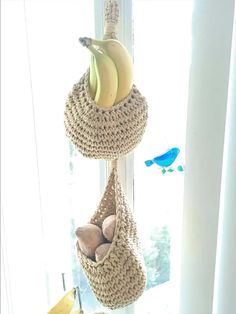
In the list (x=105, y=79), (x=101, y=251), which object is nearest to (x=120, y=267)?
(x=101, y=251)

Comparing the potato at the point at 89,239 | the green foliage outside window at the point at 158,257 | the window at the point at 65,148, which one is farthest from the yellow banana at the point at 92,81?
the green foliage outside window at the point at 158,257

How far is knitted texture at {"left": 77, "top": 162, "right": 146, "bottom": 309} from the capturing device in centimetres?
50

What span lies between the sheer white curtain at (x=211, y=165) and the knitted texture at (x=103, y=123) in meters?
0.11

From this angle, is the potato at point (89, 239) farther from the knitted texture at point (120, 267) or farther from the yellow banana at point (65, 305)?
the yellow banana at point (65, 305)

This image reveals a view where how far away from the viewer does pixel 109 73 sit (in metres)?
0.47

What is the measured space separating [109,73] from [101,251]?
31 cm

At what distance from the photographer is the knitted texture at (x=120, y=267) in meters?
0.50

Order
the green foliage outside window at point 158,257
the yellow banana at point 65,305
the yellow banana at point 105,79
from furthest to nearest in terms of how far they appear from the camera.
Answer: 1. the green foliage outside window at point 158,257
2. the yellow banana at point 65,305
3. the yellow banana at point 105,79

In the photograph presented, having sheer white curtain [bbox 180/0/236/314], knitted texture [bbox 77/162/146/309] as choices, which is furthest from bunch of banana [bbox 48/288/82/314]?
sheer white curtain [bbox 180/0/236/314]

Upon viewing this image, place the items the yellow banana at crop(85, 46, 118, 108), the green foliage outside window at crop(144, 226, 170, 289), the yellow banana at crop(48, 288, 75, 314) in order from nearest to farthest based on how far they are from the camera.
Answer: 1. the yellow banana at crop(85, 46, 118, 108)
2. the yellow banana at crop(48, 288, 75, 314)
3. the green foliage outside window at crop(144, 226, 170, 289)

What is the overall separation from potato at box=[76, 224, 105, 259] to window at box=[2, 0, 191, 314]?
6.0 inches

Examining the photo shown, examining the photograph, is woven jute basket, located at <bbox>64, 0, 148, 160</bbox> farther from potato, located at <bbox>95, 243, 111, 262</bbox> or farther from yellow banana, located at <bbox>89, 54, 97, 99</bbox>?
potato, located at <bbox>95, 243, 111, 262</bbox>

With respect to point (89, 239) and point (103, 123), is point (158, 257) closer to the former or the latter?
point (89, 239)

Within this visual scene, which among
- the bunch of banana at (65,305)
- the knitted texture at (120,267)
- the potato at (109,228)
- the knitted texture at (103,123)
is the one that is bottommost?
the bunch of banana at (65,305)
